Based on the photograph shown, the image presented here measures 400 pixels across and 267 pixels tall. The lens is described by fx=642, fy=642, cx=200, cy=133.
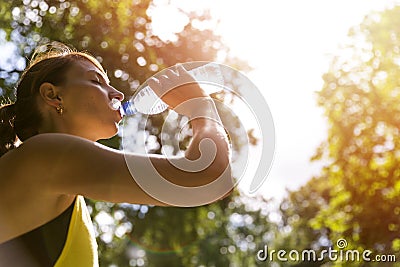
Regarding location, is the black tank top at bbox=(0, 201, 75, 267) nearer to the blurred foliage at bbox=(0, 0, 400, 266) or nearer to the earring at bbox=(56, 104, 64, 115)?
the earring at bbox=(56, 104, 64, 115)

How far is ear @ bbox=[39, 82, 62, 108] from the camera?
5.18 feet

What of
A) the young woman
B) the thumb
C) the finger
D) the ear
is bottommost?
the young woman

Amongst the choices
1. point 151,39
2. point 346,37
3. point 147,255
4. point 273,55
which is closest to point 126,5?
point 151,39

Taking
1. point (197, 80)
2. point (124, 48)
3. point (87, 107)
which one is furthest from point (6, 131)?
point (124, 48)

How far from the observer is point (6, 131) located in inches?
69.4

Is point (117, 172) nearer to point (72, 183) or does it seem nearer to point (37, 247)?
point (72, 183)

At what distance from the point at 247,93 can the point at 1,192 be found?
797 mm

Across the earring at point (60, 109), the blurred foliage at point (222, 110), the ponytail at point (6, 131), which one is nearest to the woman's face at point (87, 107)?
the earring at point (60, 109)

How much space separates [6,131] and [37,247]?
1.67ft

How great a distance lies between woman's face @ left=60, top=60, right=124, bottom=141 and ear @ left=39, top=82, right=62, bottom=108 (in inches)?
0.5

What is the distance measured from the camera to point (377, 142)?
10.6 meters

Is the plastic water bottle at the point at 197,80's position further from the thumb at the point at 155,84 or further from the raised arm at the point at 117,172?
the raised arm at the point at 117,172

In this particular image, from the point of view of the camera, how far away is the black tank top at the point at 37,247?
4.46 ft

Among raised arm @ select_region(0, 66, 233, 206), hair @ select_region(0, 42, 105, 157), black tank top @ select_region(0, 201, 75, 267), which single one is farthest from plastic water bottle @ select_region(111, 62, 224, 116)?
black tank top @ select_region(0, 201, 75, 267)
